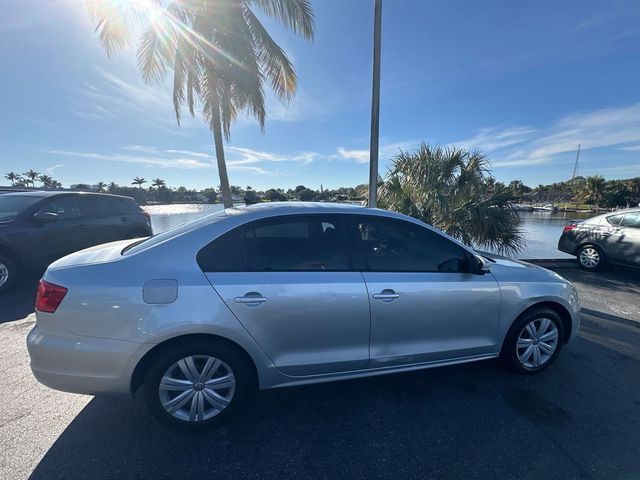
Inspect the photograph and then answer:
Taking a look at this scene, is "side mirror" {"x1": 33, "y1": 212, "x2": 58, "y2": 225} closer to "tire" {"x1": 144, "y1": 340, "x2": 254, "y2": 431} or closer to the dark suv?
the dark suv

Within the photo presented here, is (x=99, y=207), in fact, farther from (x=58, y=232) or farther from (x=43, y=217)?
(x=43, y=217)

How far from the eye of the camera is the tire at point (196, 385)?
6.51 feet

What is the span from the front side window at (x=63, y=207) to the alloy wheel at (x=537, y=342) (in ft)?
24.3

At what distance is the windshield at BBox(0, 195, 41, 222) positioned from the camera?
190 inches

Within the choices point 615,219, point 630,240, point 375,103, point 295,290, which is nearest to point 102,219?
point 295,290

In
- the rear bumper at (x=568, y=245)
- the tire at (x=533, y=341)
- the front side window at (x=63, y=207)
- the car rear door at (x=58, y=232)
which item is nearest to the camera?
the tire at (x=533, y=341)

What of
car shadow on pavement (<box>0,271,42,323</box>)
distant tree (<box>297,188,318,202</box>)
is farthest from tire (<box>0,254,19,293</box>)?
distant tree (<box>297,188,318,202</box>)

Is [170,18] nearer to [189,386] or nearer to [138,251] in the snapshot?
[138,251]

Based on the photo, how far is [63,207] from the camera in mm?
5441

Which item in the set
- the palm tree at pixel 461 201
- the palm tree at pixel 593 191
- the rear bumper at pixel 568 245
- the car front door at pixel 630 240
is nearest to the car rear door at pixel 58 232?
the palm tree at pixel 461 201

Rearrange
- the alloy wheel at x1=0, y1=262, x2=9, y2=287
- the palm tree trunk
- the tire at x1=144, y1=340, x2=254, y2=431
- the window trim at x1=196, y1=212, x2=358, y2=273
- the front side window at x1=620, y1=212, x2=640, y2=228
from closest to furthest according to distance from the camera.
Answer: the tire at x1=144, y1=340, x2=254, y2=431 → the window trim at x1=196, y1=212, x2=358, y2=273 → the alloy wheel at x1=0, y1=262, x2=9, y2=287 → the front side window at x1=620, y1=212, x2=640, y2=228 → the palm tree trunk

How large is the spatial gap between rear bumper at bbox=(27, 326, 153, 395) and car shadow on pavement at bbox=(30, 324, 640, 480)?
0.42m

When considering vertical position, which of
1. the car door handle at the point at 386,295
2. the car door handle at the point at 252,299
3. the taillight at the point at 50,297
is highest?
the taillight at the point at 50,297

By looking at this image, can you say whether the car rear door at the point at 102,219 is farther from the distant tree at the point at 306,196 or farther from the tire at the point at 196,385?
the tire at the point at 196,385
